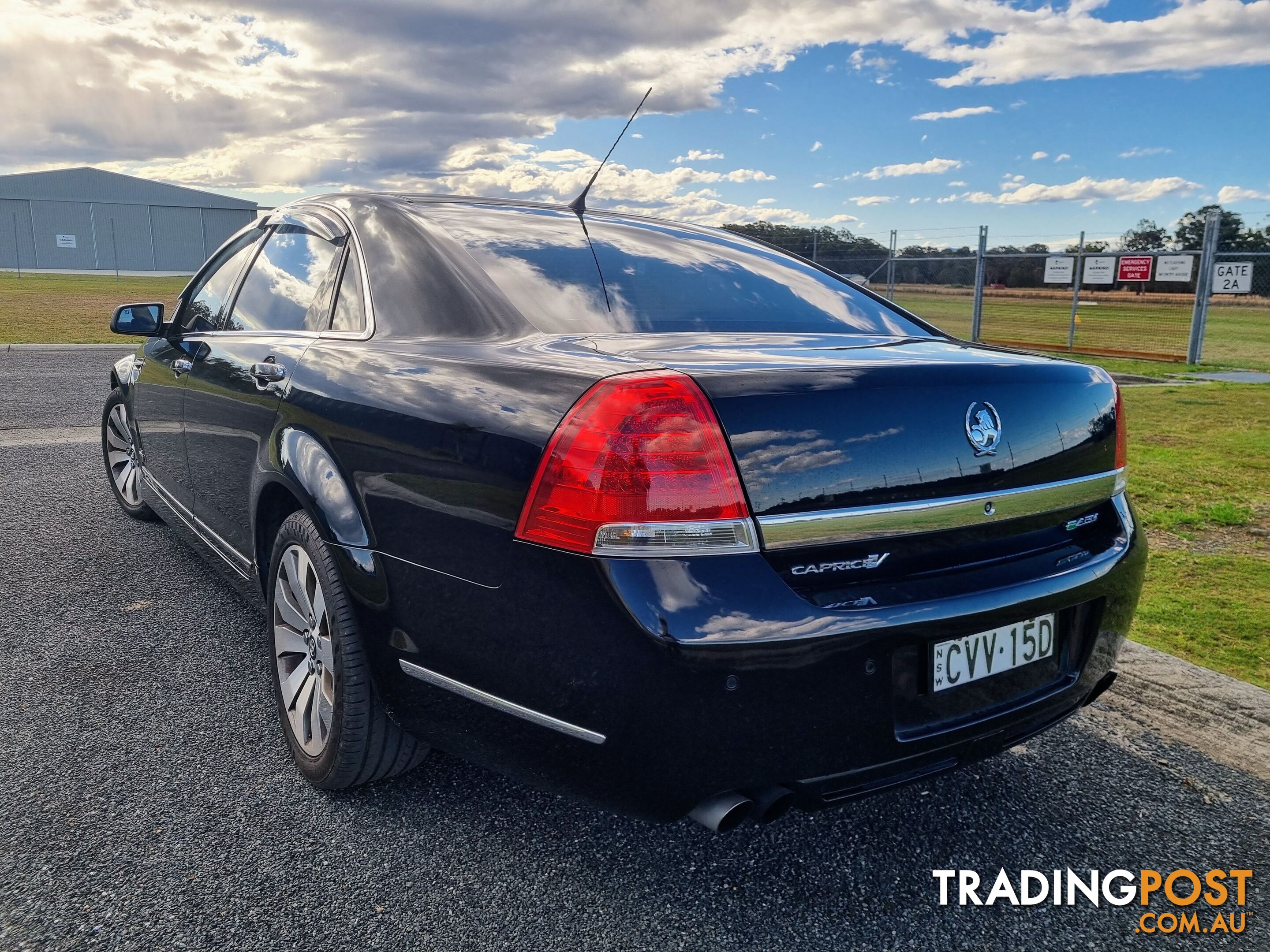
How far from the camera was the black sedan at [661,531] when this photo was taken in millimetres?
1706

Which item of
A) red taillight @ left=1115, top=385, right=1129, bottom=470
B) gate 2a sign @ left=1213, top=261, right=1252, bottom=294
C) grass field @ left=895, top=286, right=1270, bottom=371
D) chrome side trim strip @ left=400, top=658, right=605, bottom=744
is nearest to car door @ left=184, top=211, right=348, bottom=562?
chrome side trim strip @ left=400, top=658, right=605, bottom=744

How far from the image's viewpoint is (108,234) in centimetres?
5700

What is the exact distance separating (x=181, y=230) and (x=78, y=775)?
6335cm

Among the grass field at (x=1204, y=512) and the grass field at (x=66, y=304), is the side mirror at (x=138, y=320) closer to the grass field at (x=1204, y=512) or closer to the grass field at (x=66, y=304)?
the grass field at (x=66, y=304)

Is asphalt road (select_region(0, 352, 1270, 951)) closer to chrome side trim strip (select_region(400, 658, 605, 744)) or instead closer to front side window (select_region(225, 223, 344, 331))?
chrome side trim strip (select_region(400, 658, 605, 744))

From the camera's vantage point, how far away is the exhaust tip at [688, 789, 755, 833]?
1.76 meters

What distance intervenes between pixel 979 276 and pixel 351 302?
16.3m

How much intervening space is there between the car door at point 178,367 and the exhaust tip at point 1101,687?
308 centimetres

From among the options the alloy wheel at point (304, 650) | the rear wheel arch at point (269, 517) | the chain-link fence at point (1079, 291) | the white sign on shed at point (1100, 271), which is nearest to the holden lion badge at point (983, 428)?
the alloy wheel at point (304, 650)

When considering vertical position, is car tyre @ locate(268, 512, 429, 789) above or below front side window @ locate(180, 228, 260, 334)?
below

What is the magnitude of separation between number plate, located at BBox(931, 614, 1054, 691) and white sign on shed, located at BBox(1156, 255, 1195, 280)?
49.5 feet

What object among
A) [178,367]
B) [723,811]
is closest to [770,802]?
[723,811]

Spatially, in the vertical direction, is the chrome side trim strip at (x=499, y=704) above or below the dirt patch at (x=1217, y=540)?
above

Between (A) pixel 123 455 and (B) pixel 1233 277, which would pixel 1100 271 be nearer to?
(B) pixel 1233 277
